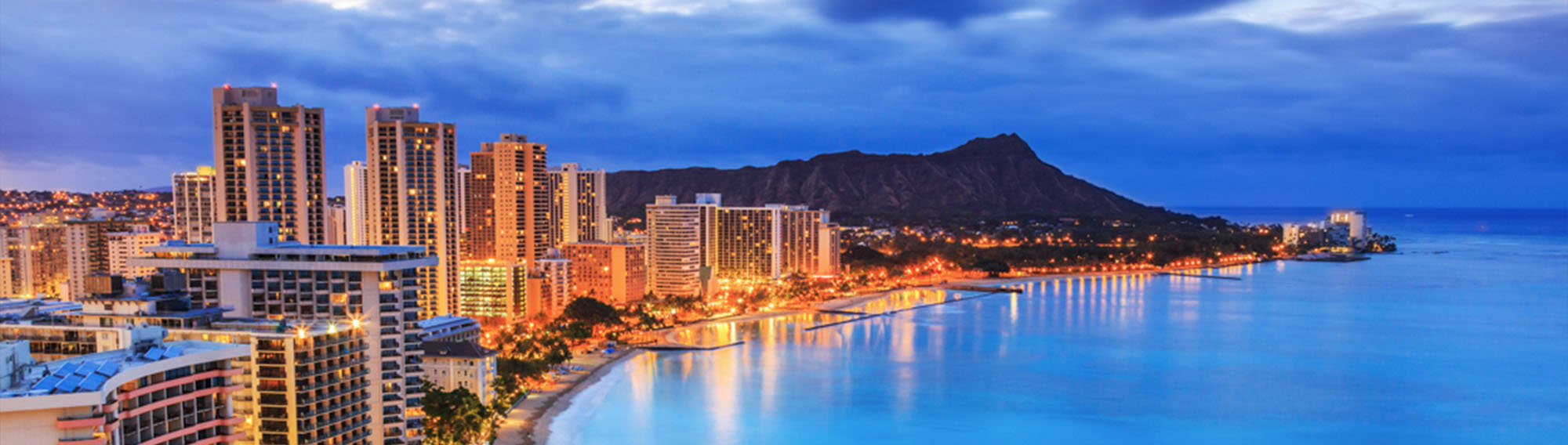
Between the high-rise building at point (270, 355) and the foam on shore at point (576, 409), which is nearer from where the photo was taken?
the high-rise building at point (270, 355)

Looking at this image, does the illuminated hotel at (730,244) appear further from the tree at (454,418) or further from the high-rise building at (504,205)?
the tree at (454,418)

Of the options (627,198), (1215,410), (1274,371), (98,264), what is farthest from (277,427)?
(627,198)

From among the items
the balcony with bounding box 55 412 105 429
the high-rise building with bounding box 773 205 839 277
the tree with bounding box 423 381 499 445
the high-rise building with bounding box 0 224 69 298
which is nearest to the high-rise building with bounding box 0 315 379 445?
the tree with bounding box 423 381 499 445

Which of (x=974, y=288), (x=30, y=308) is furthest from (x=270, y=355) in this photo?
(x=974, y=288)

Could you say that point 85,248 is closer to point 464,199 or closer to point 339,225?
point 339,225

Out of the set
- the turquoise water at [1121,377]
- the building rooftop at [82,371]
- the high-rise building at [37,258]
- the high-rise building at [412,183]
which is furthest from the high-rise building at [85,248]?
the building rooftop at [82,371]

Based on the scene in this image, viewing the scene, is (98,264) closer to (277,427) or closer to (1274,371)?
(277,427)
